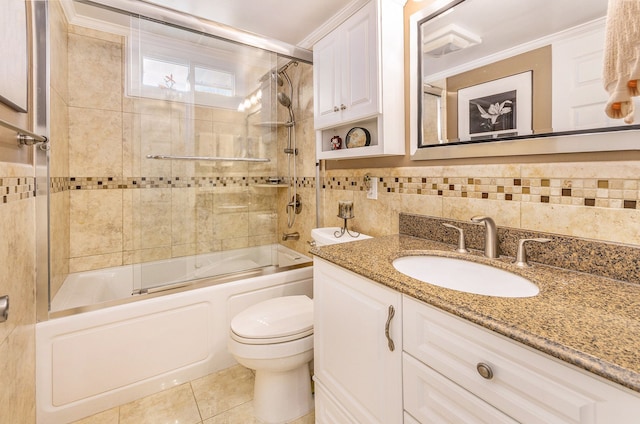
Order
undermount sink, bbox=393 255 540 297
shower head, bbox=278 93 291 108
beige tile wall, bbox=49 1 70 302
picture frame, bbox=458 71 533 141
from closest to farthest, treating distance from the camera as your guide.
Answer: undermount sink, bbox=393 255 540 297
picture frame, bbox=458 71 533 141
beige tile wall, bbox=49 1 70 302
shower head, bbox=278 93 291 108

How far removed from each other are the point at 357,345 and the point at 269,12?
2025 millimetres

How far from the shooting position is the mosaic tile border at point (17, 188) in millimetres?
1021

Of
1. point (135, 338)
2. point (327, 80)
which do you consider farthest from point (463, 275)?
point (135, 338)

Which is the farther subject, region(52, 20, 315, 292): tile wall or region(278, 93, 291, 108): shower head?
region(278, 93, 291, 108): shower head

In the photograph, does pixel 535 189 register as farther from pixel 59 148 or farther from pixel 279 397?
pixel 59 148

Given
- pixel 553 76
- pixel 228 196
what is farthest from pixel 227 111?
pixel 553 76

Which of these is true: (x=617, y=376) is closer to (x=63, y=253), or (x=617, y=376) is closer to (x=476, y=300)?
(x=476, y=300)

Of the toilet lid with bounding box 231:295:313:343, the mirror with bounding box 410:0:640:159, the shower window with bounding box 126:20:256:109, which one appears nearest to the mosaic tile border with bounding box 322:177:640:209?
the mirror with bounding box 410:0:640:159

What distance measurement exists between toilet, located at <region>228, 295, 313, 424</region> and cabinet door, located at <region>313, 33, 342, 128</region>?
1.18 meters

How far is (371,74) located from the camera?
154 centimetres

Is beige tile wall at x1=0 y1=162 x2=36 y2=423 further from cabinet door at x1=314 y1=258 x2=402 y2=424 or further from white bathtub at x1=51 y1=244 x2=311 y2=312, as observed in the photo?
cabinet door at x1=314 y1=258 x2=402 y2=424

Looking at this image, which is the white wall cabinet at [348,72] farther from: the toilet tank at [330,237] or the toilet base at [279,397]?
the toilet base at [279,397]

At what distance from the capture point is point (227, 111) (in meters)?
2.09

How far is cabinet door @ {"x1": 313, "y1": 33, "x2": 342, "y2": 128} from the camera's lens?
5.83ft
